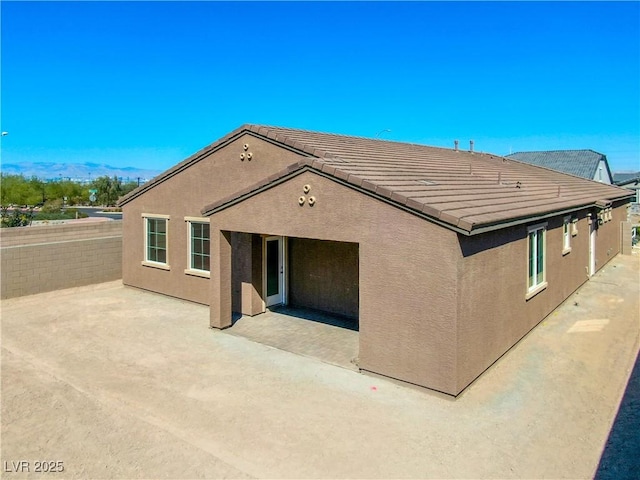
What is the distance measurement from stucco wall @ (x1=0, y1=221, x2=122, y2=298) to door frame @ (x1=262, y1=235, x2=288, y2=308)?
7526mm

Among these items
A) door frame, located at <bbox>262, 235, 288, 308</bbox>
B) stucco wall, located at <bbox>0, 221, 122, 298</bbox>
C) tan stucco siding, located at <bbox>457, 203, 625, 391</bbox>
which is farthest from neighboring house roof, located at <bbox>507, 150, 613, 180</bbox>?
stucco wall, located at <bbox>0, 221, 122, 298</bbox>

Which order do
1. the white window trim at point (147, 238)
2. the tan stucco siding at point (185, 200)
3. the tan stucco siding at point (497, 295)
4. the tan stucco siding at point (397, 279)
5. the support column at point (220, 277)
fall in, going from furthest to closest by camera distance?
the white window trim at point (147, 238) < the tan stucco siding at point (185, 200) < the support column at point (220, 277) < the tan stucco siding at point (497, 295) < the tan stucco siding at point (397, 279)

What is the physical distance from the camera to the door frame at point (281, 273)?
12688mm

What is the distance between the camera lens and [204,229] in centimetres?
1368

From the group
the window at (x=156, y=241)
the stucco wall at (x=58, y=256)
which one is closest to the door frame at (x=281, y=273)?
the window at (x=156, y=241)

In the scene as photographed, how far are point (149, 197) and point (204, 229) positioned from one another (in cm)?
305

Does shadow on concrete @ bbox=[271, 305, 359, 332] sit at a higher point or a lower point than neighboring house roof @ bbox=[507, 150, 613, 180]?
lower

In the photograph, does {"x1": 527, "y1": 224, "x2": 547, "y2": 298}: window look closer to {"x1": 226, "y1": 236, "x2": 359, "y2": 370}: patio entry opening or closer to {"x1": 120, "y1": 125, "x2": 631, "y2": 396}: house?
{"x1": 120, "y1": 125, "x2": 631, "y2": 396}: house

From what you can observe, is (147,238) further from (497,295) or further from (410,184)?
(497,295)

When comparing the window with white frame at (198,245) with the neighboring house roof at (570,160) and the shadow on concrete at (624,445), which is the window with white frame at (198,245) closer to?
the shadow on concrete at (624,445)

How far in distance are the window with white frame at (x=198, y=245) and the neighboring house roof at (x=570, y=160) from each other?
1641 inches

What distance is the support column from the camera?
1109 centimetres

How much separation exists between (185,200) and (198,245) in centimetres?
157

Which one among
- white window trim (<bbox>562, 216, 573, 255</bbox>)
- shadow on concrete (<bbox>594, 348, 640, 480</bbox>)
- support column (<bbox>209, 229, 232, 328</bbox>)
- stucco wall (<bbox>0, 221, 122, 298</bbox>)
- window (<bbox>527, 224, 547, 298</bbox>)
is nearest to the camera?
shadow on concrete (<bbox>594, 348, 640, 480</bbox>)
